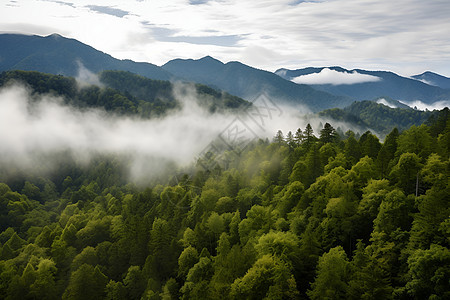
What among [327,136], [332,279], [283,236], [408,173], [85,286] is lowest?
[85,286]

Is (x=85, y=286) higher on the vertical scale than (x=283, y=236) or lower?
lower

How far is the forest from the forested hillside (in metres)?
0.21

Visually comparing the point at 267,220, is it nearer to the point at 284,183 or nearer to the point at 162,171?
the point at 284,183

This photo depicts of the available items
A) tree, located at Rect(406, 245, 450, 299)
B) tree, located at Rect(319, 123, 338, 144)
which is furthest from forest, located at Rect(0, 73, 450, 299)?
tree, located at Rect(319, 123, 338, 144)

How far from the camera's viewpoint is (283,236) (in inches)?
1841

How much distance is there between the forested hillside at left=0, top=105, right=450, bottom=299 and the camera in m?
39.2

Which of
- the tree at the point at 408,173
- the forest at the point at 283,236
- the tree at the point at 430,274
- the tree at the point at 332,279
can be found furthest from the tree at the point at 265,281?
the tree at the point at 408,173

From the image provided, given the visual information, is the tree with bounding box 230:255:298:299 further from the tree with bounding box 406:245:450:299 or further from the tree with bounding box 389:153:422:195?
the tree with bounding box 389:153:422:195

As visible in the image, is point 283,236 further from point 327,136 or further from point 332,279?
point 327,136

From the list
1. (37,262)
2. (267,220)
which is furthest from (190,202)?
(37,262)

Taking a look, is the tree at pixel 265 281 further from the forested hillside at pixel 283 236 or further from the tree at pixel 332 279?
the tree at pixel 332 279

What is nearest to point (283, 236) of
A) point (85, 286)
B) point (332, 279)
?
point (332, 279)

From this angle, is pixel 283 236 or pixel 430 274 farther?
pixel 283 236

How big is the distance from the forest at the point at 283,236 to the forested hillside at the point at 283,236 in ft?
0.68
